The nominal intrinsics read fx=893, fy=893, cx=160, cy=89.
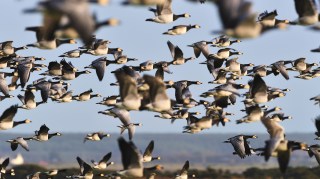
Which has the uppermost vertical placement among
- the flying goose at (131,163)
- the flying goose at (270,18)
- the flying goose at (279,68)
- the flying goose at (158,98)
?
the flying goose at (270,18)

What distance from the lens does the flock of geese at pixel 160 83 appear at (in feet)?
63.8

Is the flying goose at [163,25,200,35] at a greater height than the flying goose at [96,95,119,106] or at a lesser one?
greater

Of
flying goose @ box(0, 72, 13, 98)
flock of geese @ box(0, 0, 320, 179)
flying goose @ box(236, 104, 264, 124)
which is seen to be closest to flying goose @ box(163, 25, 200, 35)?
flock of geese @ box(0, 0, 320, 179)

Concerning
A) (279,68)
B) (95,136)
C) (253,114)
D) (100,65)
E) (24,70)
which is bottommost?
(95,136)

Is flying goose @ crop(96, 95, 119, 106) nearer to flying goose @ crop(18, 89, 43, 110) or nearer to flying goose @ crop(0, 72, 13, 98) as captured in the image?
flying goose @ crop(18, 89, 43, 110)

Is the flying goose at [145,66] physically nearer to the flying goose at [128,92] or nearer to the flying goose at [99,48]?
the flying goose at [99,48]

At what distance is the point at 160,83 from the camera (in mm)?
22516

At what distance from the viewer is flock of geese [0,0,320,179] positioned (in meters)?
19.5

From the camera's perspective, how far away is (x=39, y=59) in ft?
102

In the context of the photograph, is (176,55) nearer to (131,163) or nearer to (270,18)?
(270,18)

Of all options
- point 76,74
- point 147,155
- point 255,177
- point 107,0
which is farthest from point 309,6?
point 255,177

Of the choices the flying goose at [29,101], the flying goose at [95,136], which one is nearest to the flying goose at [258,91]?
the flying goose at [95,136]

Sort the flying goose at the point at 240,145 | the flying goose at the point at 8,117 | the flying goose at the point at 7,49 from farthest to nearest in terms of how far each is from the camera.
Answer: the flying goose at the point at 7,49 → the flying goose at the point at 240,145 → the flying goose at the point at 8,117

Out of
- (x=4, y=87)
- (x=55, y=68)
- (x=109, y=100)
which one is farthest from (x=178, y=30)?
(x=4, y=87)
